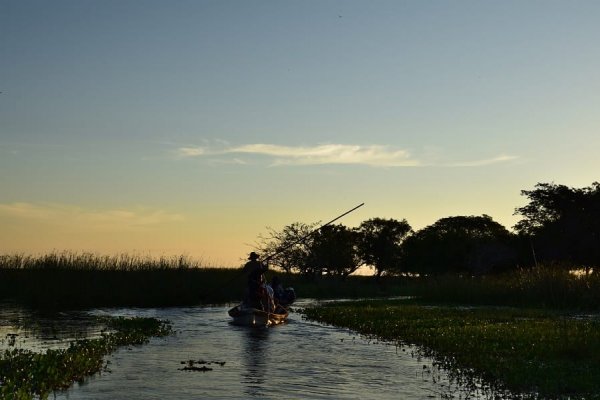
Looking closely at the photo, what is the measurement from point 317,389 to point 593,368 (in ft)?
21.5

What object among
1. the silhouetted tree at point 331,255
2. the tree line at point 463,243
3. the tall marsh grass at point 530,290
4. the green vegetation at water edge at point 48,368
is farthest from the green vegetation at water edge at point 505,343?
the silhouetted tree at point 331,255

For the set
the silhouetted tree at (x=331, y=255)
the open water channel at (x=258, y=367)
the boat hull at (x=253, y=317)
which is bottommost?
the open water channel at (x=258, y=367)

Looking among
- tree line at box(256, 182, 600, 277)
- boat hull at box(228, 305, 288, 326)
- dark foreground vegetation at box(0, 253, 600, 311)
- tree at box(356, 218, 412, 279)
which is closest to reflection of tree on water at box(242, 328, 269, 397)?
boat hull at box(228, 305, 288, 326)

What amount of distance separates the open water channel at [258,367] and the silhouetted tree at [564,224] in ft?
142

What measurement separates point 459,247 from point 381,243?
13.0 metres

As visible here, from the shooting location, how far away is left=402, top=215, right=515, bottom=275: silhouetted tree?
2933 inches

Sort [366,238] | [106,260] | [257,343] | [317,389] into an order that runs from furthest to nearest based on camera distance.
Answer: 1. [366,238]
2. [106,260]
3. [257,343]
4. [317,389]

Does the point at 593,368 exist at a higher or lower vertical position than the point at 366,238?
lower

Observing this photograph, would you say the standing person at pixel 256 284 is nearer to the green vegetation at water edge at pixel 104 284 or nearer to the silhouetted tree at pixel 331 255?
the green vegetation at water edge at pixel 104 284

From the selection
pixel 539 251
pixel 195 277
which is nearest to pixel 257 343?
pixel 195 277

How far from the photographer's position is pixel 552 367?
670 inches

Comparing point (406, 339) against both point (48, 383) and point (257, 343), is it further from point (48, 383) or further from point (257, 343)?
point (48, 383)

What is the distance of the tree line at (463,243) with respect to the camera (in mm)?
66000

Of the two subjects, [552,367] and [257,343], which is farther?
[257,343]
